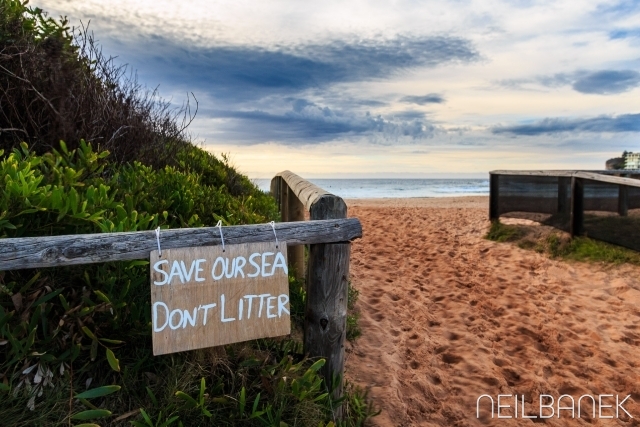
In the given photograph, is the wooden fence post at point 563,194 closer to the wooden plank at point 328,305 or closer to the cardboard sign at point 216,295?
the wooden plank at point 328,305

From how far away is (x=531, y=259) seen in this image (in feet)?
25.5

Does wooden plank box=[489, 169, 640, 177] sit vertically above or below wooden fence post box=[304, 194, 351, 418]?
above

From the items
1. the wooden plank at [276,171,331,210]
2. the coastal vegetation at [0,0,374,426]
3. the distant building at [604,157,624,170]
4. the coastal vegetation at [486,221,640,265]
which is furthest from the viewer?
the distant building at [604,157,624,170]

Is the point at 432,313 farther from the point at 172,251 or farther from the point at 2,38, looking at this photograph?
the point at 2,38

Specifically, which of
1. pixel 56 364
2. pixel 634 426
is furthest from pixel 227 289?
pixel 634 426

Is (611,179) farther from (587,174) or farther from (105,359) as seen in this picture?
(105,359)

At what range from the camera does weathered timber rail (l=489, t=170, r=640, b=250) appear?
7.54 meters

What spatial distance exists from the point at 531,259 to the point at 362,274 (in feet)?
9.73

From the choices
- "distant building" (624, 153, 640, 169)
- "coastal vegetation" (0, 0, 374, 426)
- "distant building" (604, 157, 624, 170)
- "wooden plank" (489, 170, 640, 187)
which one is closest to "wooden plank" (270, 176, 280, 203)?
"coastal vegetation" (0, 0, 374, 426)

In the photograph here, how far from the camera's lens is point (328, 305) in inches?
108

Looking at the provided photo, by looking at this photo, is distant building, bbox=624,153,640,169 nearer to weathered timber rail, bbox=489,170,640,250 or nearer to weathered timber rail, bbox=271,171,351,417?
weathered timber rail, bbox=489,170,640,250

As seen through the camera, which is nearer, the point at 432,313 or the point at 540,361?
the point at 540,361

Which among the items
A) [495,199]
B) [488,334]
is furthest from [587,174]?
[488,334]

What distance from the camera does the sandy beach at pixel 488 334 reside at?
3.62m
